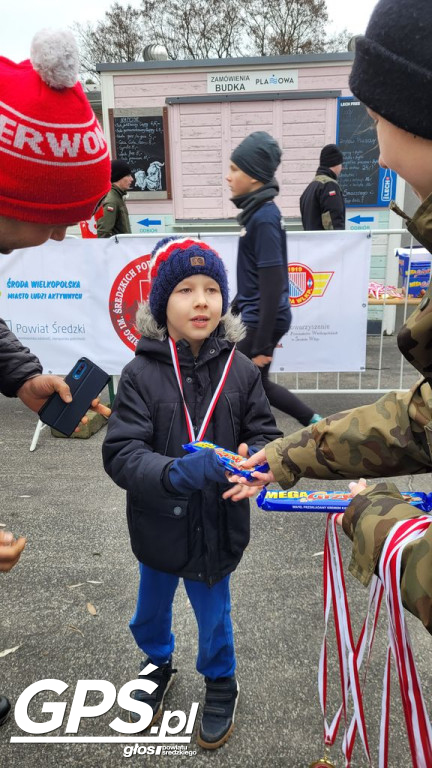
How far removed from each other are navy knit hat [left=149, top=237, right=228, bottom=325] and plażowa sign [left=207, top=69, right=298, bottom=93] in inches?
305

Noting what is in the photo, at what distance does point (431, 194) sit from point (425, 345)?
0.32m

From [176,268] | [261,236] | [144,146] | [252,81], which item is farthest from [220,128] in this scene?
[176,268]

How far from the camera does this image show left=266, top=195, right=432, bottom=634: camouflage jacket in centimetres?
132

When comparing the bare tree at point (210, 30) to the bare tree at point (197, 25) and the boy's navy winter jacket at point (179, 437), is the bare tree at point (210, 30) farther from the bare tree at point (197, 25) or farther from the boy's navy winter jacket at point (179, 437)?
the boy's navy winter jacket at point (179, 437)

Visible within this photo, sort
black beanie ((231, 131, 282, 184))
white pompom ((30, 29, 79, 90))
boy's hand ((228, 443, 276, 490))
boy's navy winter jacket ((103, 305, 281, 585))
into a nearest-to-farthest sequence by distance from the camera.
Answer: white pompom ((30, 29, 79, 90)) < boy's hand ((228, 443, 276, 490)) < boy's navy winter jacket ((103, 305, 281, 585)) < black beanie ((231, 131, 282, 184))

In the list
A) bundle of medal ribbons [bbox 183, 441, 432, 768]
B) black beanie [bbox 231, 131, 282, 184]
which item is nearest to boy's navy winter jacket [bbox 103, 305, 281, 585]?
bundle of medal ribbons [bbox 183, 441, 432, 768]

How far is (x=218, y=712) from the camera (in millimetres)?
2229

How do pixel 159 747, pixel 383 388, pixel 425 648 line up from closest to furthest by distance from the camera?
pixel 159 747 → pixel 425 648 → pixel 383 388

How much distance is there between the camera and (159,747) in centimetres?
220

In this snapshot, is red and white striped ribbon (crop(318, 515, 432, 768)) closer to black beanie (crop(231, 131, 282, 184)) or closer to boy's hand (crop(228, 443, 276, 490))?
boy's hand (crop(228, 443, 276, 490))

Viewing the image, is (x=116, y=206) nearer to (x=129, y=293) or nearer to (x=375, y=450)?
(x=129, y=293)

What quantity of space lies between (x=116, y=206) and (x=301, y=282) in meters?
3.44

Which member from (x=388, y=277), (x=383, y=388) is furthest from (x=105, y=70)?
(x=383, y=388)

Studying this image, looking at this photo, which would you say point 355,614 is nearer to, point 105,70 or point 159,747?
point 159,747
